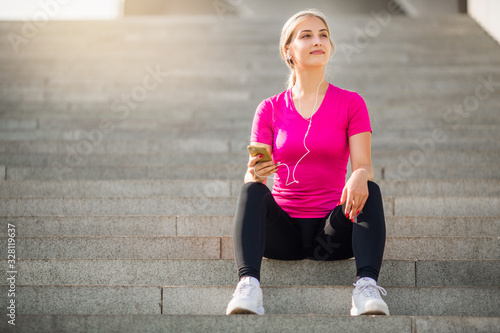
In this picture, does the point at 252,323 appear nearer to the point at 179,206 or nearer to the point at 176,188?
the point at 179,206

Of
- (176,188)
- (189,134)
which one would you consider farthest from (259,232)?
(189,134)

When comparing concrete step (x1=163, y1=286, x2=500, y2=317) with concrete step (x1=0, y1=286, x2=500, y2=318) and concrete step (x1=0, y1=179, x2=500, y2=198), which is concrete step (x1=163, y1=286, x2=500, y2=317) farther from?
concrete step (x1=0, y1=179, x2=500, y2=198)

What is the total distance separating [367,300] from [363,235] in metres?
0.30

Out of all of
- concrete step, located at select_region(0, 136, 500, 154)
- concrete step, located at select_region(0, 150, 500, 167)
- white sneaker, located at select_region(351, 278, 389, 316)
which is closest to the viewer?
white sneaker, located at select_region(351, 278, 389, 316)

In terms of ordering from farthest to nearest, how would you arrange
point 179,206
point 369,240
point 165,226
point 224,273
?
point 179,206
point 165,226
point 224,273
point 369,240

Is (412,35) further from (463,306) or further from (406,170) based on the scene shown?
(463,306)

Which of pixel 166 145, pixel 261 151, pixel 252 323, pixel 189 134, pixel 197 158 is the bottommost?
pixel 252 323

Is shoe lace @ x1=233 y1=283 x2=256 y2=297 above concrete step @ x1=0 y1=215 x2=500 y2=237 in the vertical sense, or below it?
below

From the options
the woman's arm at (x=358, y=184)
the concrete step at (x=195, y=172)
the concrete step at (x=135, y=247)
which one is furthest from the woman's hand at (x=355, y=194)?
the concrete step at (x=195, y=172)

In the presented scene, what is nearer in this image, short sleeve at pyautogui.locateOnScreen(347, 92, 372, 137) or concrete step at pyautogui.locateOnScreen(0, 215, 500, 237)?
short sleeve at pyautogui.locateOnScreen(347, 92, 372, 137)

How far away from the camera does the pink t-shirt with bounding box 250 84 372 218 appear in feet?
10.4

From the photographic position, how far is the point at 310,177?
10.5 feet

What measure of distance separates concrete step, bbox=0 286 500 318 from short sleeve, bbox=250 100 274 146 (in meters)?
0.75

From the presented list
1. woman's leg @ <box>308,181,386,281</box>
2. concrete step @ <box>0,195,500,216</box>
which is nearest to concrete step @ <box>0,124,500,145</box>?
concrete step @ <box>0,195,500,216</box>
